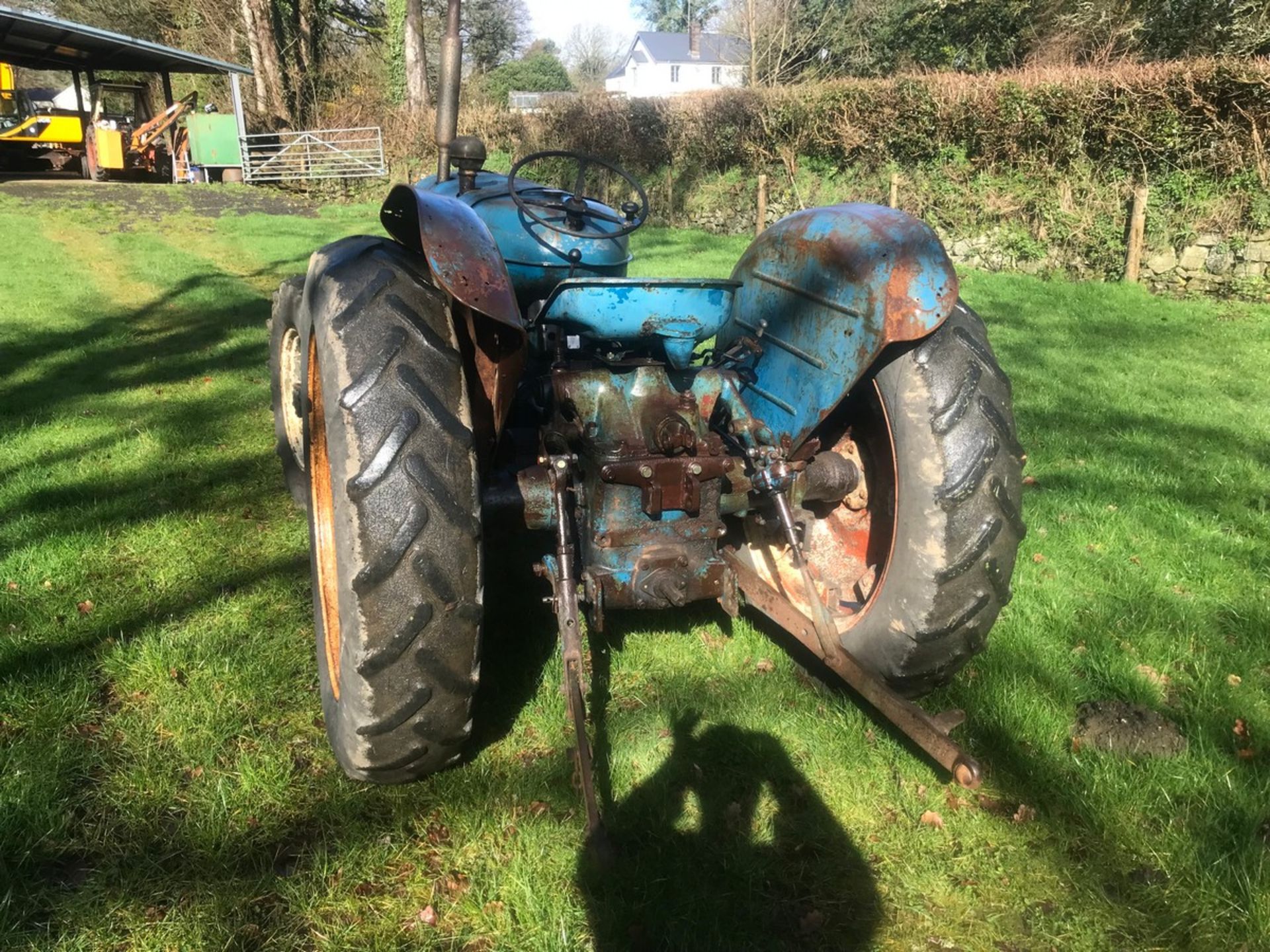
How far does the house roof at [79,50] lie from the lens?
1709cm

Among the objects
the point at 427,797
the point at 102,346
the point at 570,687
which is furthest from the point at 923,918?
the point at 102,346

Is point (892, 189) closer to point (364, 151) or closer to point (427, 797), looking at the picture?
point (427, 797)

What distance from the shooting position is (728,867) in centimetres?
217

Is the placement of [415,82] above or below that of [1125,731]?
above

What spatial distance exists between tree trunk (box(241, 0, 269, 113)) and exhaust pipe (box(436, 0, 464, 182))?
22.8m

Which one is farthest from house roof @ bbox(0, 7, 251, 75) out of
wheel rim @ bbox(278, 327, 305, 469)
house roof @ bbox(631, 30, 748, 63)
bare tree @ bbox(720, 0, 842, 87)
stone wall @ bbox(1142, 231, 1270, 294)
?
house roof @ bbox(631, 30, 748, 63)

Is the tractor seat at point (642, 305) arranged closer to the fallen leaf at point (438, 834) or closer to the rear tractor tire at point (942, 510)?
the rear tractor tire at point (942, 510)

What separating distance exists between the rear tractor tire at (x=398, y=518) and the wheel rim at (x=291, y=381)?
1.62 meters

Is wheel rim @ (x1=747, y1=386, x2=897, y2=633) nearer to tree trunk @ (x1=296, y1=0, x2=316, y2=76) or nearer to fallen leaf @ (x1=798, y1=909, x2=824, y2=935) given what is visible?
fallen leaf @ (x1=798, y1=909, x2=824, y2=935)

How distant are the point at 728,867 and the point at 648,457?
1.07 m

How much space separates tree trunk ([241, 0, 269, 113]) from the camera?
23156 mm

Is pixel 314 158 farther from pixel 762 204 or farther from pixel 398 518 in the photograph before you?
pixel 398 518

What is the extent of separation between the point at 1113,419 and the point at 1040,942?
4503mm

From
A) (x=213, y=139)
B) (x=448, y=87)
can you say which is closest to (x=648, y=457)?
(x=448, y=87)
